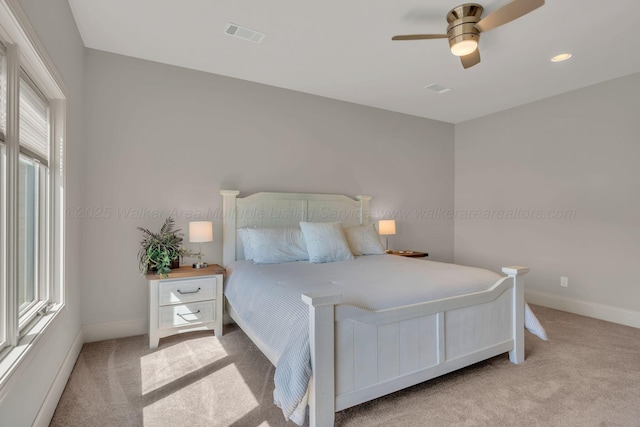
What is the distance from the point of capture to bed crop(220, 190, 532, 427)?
176 centimetres

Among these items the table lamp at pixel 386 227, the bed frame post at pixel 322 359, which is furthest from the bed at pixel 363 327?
the table lamp at pixel 386 227

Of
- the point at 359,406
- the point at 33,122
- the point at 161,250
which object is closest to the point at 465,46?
the point at 359,406

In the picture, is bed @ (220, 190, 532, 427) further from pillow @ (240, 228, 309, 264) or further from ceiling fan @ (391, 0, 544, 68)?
ceiling fan @ (391, 0, 544, 68)

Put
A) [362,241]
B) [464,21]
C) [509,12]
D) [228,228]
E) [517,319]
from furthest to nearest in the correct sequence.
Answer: [362,241] < [228,228] < [517,319] < [464,21] < [509,12]

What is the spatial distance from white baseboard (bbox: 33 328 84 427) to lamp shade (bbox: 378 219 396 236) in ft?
11.2

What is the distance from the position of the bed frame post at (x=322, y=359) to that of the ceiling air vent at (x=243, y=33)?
222 cm

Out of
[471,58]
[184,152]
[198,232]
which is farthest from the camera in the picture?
[184,152]

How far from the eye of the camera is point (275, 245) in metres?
3.35

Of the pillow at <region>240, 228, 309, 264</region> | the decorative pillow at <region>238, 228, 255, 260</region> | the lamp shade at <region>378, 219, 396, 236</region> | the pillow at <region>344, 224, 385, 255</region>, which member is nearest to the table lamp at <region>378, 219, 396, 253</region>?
the lamp shade at <region>378, 219, 396, 236</region>

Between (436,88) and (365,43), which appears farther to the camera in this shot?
(436,88)

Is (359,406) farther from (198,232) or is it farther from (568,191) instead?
(568,191)

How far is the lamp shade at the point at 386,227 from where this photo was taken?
14.8 ft

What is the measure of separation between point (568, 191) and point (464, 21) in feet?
9.41

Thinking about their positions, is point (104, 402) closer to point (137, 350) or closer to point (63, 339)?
point (63, 339)
